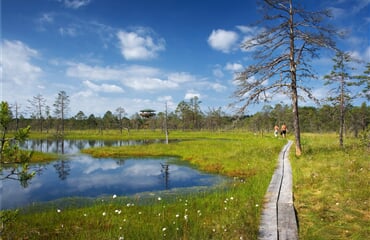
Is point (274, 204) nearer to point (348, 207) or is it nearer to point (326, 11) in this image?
point (348, 207)

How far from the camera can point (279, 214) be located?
7102mm

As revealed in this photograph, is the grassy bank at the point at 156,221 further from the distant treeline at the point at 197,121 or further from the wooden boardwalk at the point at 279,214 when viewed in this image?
the distant treeline at the point at 197,121

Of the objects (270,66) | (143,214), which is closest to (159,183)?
(143,214)

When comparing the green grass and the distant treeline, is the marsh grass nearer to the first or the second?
the green grass

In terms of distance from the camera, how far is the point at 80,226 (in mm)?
7949

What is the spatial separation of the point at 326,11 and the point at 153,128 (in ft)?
349

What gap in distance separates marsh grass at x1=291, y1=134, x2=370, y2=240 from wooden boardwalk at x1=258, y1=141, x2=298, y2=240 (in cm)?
25

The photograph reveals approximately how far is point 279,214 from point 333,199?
9.03ft

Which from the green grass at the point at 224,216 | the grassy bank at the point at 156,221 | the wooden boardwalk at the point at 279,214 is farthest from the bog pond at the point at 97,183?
the wooden boardwalk at the point at 279,214

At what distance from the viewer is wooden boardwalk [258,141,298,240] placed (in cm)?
584

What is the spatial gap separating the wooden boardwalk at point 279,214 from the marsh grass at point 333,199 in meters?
0.25

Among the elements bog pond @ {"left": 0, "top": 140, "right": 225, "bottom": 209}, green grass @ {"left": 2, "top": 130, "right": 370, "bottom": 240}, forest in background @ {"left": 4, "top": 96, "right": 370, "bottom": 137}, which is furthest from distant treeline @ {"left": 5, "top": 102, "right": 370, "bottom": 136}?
green grass @ {"left": 2, "top": 130, "right": 370, "bottom": 240}

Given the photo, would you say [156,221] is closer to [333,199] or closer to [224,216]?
[224,216]

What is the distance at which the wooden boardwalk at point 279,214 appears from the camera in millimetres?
5836
